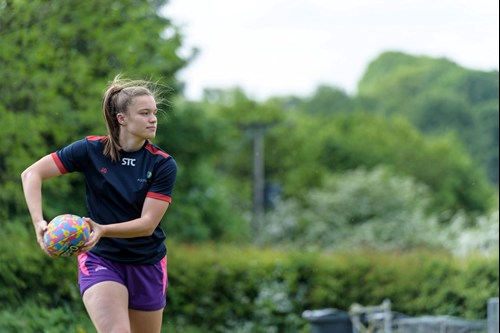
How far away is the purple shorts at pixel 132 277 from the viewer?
17.3ft

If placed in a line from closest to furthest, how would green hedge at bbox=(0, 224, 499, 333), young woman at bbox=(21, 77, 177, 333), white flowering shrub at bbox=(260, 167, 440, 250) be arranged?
young woman at bbox=(21, 77, 177, 333)
green hedge at bbox=(0, 224, 499, 333)
white flowering shrub at bbox=(260, 167, 440, 250)

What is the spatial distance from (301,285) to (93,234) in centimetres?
1462

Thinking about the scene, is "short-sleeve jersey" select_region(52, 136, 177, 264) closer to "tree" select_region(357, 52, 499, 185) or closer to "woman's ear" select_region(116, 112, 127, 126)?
"woman's ear" select_region(116, 112, 127, 126)

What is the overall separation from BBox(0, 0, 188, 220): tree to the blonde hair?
627cm

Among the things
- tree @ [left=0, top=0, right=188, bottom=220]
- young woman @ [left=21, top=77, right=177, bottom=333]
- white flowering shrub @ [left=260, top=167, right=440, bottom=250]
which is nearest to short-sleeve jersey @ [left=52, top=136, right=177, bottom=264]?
young woman @ [left=21, top=77, right=177, bottom=333]

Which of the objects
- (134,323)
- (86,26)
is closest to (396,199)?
(86,26)

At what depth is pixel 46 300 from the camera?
10.3m

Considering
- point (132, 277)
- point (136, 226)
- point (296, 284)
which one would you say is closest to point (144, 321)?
point (132, 277)

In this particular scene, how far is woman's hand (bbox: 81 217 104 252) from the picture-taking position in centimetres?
501

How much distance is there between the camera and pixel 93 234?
5.02 m

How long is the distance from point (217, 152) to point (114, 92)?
29.0m

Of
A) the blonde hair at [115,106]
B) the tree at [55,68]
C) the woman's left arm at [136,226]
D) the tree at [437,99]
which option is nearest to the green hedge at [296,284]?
the tree at [55,68]

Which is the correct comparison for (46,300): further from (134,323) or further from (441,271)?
(441,271)

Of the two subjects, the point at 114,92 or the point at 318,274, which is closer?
the point at 114,92
